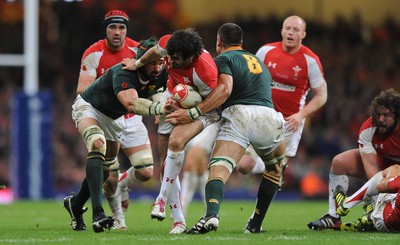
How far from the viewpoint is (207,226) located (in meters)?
8.26

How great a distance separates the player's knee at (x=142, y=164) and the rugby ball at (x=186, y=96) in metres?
2.30

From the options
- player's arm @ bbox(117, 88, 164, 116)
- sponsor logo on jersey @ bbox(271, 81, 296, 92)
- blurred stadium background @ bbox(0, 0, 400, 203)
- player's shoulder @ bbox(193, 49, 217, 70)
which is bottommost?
blurred stadium background @ bbox(0, 0, 400, 203)

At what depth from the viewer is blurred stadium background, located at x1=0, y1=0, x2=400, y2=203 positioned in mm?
20359

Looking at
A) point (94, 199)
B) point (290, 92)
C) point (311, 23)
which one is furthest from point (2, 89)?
point (94, 199)

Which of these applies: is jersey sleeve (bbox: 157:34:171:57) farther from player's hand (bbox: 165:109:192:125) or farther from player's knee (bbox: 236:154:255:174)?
player's knee (bbox: 236:154:255:174)

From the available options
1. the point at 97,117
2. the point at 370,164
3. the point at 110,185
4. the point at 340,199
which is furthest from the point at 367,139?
the point at 110,185

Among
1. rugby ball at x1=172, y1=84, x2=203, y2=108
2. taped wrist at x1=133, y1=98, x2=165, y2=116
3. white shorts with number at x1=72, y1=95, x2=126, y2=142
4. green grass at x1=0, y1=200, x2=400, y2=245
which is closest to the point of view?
green grass at x1=0, y1=200, x2=400, y2=245

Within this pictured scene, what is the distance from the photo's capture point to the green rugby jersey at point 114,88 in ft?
29.6

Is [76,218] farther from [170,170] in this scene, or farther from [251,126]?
[251,126]

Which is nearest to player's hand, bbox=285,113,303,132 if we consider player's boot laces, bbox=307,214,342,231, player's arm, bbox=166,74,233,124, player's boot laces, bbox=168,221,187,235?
player's boot laces, bbox=307,214,342,231

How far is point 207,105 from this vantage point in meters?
8.62

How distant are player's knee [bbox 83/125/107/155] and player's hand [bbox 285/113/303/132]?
8.75ft

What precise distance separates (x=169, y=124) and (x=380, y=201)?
2134 millimetres

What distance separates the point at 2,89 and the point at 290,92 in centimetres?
1173
